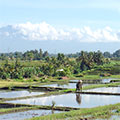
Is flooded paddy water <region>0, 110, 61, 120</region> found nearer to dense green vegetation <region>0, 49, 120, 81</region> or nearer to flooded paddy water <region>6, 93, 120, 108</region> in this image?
flooded paddy water <region>6, 93, 120, 108</region>

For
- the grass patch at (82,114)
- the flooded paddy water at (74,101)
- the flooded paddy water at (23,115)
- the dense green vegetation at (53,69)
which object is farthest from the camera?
the dense green vegetation at (53,69)

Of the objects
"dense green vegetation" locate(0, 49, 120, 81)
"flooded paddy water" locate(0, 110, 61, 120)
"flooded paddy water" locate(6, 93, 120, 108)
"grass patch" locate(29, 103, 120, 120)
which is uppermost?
"dense green vegetation" locate(0, 49, 120, 81)

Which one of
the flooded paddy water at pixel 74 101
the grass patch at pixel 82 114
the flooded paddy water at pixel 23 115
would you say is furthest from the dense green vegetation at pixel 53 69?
the grass patch at pixel 82 114

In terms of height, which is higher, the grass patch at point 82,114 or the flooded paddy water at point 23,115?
the grass patch at point 82,114

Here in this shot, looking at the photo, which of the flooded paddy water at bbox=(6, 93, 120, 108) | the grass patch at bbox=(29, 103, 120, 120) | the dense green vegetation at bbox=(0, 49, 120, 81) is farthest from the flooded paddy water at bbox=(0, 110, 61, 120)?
the dense green vegetation at bbox=(0, 49, 120, 81)

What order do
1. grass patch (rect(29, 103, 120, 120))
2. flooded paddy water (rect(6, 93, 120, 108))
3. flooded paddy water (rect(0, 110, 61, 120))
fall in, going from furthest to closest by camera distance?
flooded paddy water (rect(6, 93, 120, 108))
flooded paddy water (rect(0, 110, 61, 120))
grass patch (rect(29, 103, 120, 120))

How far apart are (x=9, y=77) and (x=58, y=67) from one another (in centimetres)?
1113

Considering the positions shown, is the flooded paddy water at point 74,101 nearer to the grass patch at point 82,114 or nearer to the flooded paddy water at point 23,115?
the flooded paddy water at point 23,115

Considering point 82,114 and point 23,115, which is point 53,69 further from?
point 82,114

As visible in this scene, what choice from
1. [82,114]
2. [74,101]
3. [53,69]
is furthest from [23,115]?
[53,69]

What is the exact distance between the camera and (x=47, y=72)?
3806 cm

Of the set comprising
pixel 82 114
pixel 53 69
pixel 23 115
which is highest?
pixel 53 69

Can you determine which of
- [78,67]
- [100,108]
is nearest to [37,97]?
[100,108]

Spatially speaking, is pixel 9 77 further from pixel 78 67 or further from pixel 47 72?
pixel 78 67
